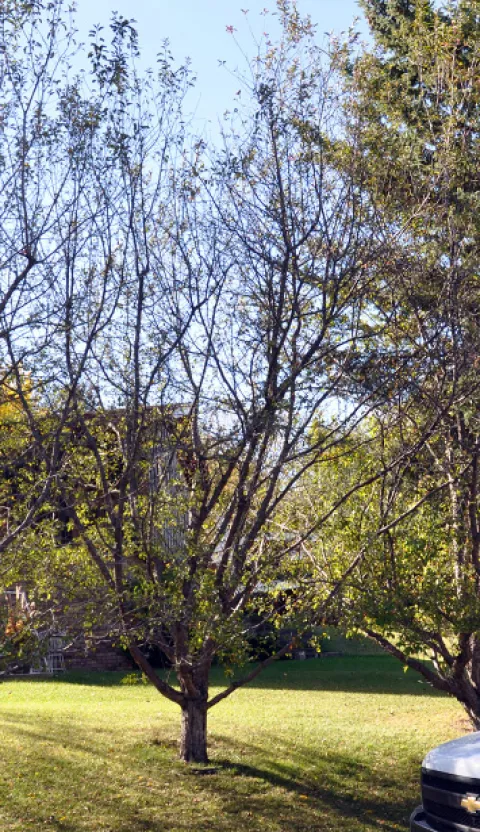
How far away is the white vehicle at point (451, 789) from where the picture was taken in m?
5.42

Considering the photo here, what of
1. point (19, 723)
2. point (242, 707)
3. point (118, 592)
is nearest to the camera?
point (118, 592)

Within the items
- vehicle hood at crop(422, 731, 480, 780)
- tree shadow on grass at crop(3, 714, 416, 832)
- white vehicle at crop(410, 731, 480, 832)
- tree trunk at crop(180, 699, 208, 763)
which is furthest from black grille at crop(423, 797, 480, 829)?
tree trunk at crop(180, 699, 208, 763)

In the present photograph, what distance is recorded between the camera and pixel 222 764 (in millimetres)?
10688

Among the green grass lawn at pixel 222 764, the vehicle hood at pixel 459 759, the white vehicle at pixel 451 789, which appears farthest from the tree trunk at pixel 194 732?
the vehicle hood at pixel 459 759

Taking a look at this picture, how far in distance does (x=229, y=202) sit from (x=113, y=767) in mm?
6165

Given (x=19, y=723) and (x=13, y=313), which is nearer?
(x=13, y=313)

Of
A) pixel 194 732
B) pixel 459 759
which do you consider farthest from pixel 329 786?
pixel 459 759

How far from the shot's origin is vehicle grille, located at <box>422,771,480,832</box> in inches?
214

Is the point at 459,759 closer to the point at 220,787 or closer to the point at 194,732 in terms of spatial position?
the point at 220,787

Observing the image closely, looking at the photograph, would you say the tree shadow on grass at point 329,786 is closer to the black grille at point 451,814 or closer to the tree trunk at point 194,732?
the tree trunk at point 194,732

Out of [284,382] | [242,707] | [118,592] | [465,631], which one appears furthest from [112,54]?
[242,707]

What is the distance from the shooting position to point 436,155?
9.72 metres

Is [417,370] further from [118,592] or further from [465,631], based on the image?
[118,592]

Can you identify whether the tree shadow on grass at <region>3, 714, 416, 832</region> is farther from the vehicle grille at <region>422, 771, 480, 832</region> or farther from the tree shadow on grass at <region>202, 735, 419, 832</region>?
the vehicle grille at <region>422, 771, 480, 832</region>
